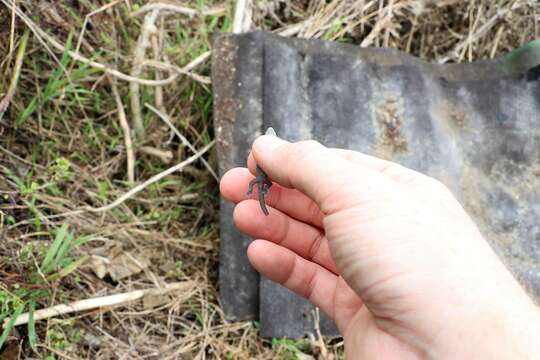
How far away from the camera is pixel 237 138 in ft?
7.59

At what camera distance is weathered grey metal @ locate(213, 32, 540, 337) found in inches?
88.7

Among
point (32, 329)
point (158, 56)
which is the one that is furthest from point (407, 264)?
point (158, 56)

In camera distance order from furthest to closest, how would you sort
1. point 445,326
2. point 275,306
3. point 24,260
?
point 275,306, point 24,260, point 445,326

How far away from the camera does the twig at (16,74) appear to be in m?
2.18

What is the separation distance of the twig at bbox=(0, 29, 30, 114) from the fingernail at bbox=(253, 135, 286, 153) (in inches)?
48.6

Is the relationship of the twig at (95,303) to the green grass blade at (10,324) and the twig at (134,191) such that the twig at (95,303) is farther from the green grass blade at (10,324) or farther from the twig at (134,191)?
the twig at (134,191)

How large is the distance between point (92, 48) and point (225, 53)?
2.09ft

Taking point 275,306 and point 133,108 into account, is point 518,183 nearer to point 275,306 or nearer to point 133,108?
point 275,306

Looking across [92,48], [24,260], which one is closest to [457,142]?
[92,48]

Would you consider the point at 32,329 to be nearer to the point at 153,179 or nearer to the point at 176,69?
the point at 153,179

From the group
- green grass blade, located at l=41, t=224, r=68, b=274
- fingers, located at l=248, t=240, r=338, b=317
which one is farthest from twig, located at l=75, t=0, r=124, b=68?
fingers, located at l=248, t=240, r=338, b=317

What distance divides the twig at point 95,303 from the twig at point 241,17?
1281mm

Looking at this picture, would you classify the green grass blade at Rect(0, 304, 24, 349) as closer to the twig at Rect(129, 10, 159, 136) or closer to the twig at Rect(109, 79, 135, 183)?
the twig at Rect(109, 79, 135, 183)

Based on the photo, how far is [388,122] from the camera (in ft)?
8.11
